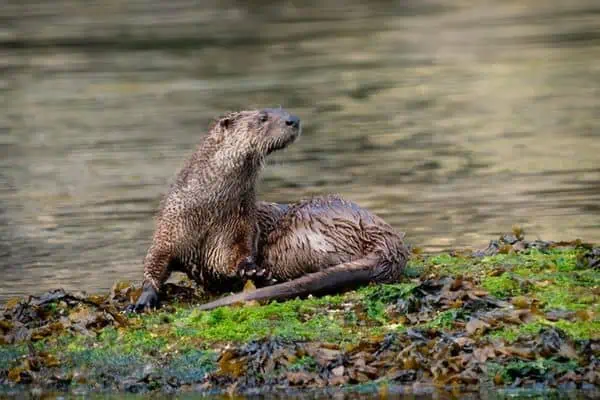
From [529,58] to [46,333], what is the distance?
16.2 metres

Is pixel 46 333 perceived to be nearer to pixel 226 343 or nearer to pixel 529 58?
pixel 226 343

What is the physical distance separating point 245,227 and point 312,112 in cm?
1108

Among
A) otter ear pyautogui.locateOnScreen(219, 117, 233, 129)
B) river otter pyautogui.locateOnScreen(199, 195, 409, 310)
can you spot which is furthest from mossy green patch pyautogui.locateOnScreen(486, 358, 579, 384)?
otter ear pyautogui.locateOnScreen(219, 117, 233, 129)

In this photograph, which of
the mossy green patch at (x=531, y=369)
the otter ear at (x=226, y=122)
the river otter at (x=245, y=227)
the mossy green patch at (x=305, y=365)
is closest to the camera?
the mossy green patch at (x=531, y=369)

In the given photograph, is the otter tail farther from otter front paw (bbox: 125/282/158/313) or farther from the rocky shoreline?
otter front paw (bbox: 125/282/158/313)

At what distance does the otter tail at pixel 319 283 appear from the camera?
29.1 ft

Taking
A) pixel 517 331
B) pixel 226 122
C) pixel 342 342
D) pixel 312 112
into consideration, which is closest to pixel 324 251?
pixel 226 122

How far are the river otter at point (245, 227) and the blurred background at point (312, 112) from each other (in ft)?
5.58

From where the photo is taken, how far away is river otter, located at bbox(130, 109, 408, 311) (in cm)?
925

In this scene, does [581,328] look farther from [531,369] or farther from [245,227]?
[245,227]

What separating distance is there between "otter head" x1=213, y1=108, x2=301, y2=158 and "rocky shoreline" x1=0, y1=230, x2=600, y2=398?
39.1 inches

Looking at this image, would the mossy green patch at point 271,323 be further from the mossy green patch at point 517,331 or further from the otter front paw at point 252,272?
the mossy green patch at point 517,331

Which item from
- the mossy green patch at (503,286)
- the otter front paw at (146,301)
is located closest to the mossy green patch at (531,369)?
the mossy green patch at (503,286)

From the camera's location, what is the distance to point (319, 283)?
29.4 feet
